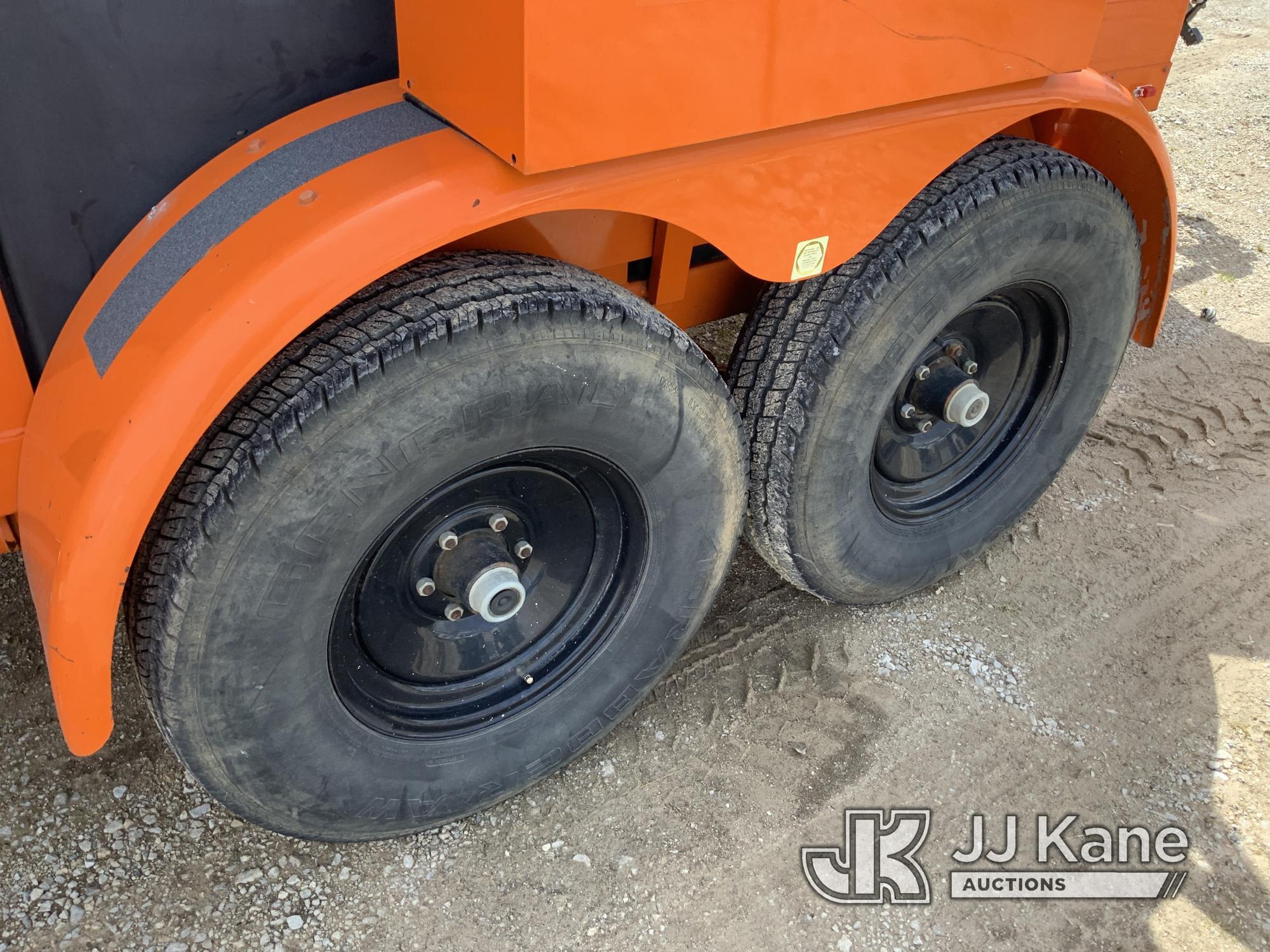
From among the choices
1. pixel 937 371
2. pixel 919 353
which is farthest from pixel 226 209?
pixel 937 371

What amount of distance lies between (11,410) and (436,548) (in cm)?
78

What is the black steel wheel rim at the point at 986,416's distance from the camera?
2746 mm

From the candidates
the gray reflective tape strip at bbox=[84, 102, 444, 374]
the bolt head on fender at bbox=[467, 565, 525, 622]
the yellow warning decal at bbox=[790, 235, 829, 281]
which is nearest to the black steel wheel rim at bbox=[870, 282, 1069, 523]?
the yellow warning decal at bbox=[790, 235, 829, 281]

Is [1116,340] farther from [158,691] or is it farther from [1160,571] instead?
[158,691]

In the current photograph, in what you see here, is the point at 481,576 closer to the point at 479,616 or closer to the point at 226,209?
the point at 479,616

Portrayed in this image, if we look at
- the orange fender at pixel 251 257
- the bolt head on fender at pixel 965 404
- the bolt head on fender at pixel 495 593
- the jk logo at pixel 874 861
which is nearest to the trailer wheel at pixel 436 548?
the bolt head on fender at pixel 495 593

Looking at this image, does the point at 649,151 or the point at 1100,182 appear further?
the point at 1100,182

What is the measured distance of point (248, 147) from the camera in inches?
72.6

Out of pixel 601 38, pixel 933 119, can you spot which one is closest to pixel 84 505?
pixel 601 38

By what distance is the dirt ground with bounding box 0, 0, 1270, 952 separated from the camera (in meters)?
2.24

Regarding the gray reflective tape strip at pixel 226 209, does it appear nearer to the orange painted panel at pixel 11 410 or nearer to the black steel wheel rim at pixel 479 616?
the orange painted panel at pixel 11 410

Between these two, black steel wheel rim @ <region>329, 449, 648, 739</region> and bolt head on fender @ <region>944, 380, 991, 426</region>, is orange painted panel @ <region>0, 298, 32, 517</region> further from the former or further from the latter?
bolt head on fender @ <region>944, 380, 991, 426</region>

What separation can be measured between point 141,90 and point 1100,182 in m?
2.06

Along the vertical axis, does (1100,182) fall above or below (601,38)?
below
